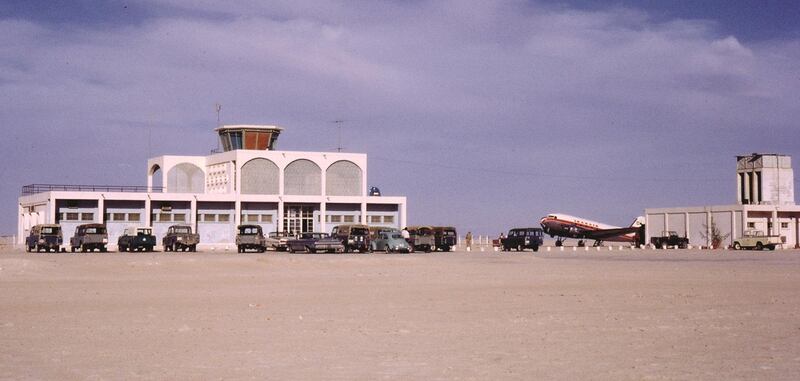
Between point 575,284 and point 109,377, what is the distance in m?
19.6

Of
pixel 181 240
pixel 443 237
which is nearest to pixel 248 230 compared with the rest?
pixel 181 240

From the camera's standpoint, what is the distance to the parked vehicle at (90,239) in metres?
62.3

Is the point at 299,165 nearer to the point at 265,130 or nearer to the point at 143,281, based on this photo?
the point at 265,130

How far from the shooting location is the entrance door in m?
84.6

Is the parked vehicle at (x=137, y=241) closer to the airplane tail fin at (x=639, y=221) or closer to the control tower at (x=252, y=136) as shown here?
the control tower at (x=252, y=136)

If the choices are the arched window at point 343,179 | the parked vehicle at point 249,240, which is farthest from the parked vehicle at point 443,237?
the arched window at point 343,179

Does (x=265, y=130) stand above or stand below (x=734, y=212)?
above

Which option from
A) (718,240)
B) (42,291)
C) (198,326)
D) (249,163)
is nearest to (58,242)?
(249,163)

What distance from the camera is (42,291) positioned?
2567 cm

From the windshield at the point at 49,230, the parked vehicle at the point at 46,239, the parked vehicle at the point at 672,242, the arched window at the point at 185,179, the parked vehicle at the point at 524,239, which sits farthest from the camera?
the arched window at the point at 185,179

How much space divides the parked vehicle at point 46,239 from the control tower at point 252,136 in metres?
28.2

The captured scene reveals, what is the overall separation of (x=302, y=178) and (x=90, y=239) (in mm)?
26793

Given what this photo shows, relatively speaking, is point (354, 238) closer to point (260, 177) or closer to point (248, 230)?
point (248, 230)

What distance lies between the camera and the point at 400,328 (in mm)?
17078
